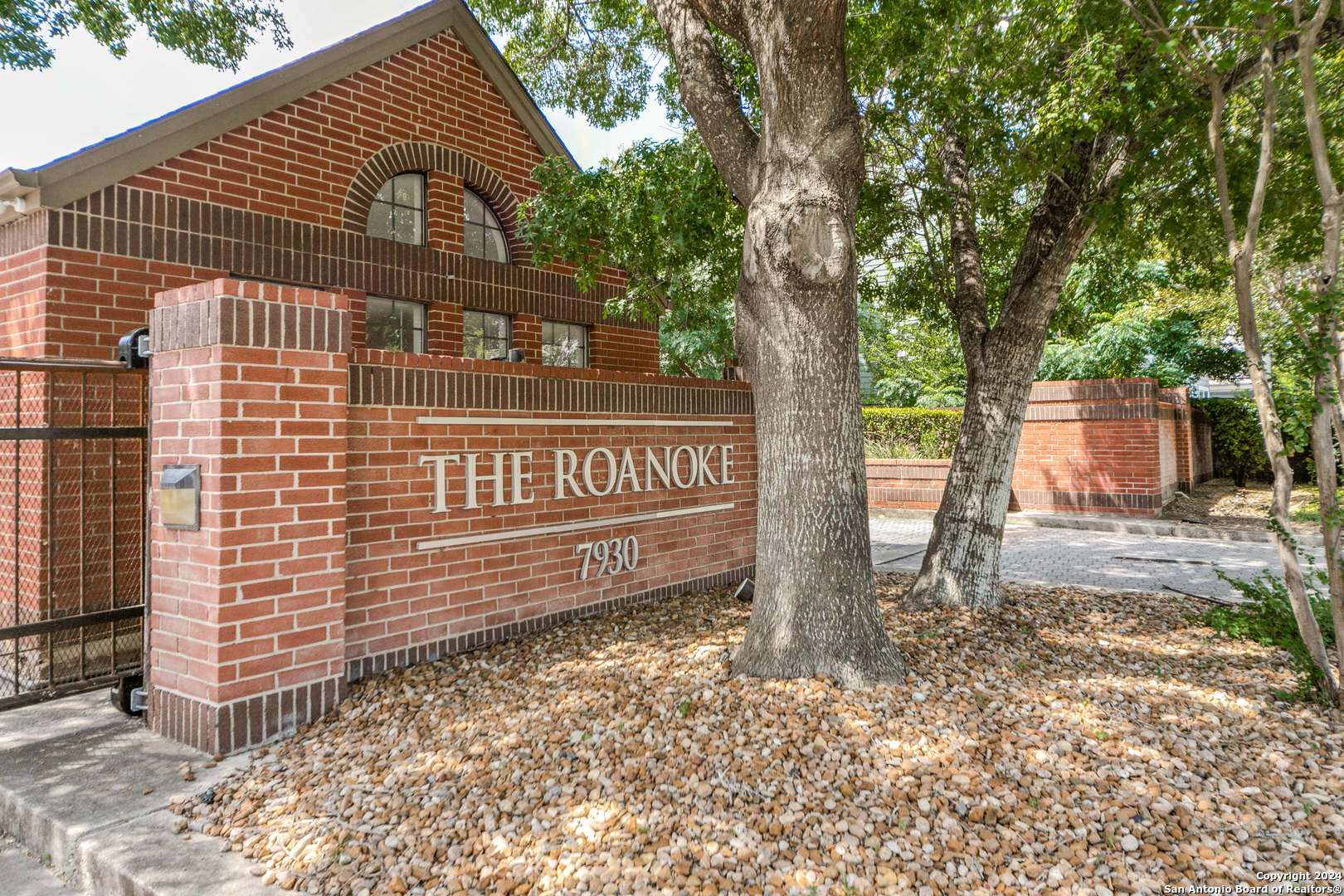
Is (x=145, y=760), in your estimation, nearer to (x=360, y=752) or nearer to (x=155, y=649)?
(x=155, y=649)

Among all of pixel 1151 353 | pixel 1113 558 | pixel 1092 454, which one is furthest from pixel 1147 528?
pixel 1151 353

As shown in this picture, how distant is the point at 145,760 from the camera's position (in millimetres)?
3521

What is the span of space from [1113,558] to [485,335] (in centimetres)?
778

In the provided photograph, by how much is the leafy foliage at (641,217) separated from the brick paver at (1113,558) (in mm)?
4090

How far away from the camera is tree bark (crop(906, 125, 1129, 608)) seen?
5.85 metres

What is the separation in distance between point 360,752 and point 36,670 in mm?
2726

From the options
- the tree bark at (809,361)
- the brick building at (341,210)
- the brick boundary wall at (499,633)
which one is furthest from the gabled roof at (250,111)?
the tree bark at (809,361)

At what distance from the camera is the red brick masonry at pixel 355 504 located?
3.63 metres

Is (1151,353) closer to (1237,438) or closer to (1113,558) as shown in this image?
(1237,438)

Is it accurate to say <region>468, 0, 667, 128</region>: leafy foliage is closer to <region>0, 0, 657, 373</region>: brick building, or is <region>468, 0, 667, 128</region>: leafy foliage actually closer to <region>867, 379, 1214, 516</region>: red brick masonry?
<region>0, 0, 657, 373</region>: brick building

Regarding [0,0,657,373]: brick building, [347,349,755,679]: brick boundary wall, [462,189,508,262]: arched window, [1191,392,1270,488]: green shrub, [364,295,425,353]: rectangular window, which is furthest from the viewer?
[1191,392,1270,488]: green shrub

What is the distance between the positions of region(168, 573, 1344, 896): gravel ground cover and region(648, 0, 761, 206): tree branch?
2931 millimetres

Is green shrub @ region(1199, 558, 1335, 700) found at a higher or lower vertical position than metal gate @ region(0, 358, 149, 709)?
lower

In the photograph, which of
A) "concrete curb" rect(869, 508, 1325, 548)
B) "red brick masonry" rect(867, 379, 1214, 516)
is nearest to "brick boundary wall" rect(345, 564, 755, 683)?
"concrete curb" rect(869, 508, 1325, 548)
